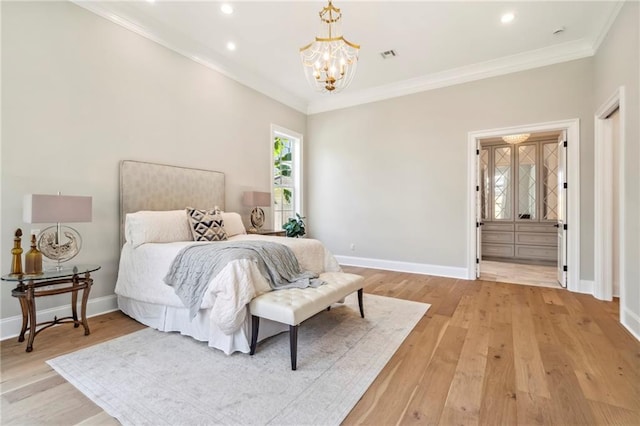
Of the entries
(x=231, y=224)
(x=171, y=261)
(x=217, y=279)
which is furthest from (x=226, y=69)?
(x=217, y=279)

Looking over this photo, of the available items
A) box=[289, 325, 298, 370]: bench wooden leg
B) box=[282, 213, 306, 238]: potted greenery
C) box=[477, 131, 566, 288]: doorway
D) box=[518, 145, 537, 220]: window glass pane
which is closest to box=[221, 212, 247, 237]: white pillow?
box=[282, 213, 306, 238]: potted greenery

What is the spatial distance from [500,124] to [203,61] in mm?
4502

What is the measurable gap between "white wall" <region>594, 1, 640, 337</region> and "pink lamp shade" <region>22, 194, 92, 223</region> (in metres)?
4.93

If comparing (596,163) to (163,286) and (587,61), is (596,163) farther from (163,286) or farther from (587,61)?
(163,286)

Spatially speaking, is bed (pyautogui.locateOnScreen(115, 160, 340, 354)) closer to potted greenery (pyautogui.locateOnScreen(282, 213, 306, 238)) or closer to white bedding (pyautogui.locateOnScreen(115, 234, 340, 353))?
white bedding (pyautogui.locateOnScreen(115, 234, 340, 353))

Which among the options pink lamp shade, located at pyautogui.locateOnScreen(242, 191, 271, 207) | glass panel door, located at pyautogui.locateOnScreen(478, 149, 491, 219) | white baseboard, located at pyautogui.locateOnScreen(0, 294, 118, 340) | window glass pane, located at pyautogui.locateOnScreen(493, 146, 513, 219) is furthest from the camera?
glass panel door, located at pyautogui.locateOnScreen(478, 149, 491, 219)

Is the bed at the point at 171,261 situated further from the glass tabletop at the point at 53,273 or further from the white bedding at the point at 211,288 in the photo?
the glass tabletop at the point at 53,273

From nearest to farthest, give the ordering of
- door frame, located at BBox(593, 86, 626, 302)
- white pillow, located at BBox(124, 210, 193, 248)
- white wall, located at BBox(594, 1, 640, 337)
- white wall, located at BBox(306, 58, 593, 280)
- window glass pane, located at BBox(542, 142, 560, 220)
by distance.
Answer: white wall, located at BBox(594, 1, 640, 337), white pillow, located at BBox(124, 210, 193, 248), door frame, located at BBox(593, 86, 626, 302), white wall, located at BBox(306, 58, 593, 280), window glass pane, located at BBox(542, 142, 560, 220)

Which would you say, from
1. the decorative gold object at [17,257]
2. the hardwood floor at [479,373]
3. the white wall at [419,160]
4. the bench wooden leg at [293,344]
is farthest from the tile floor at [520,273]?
the decorative gold object at [17,257]

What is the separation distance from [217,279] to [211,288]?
0.29 ft

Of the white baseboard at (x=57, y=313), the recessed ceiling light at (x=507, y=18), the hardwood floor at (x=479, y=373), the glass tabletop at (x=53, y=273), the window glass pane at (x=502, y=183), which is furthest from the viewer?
the window glass pane at (x=502, y=183)

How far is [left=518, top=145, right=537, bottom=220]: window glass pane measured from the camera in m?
6.28

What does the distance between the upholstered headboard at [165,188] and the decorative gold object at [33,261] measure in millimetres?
824

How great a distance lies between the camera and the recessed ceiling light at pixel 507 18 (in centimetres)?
332
